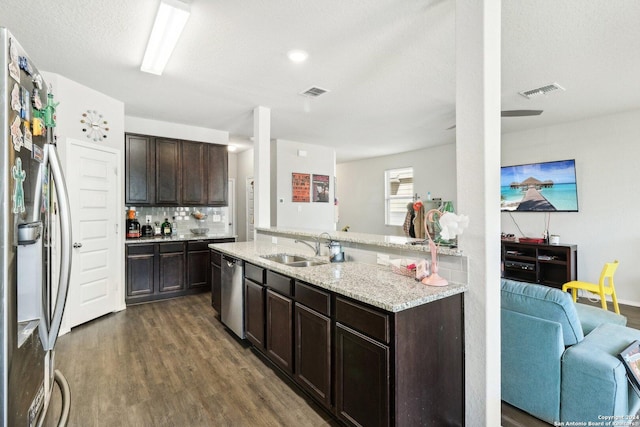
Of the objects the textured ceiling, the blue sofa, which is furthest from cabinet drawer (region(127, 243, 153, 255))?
the blue sofa

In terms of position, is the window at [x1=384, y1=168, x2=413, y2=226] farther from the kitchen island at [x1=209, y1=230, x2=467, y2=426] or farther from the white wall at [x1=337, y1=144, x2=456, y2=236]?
the kitchen island at [x1=209, y1=230, x2=467, y2=426]

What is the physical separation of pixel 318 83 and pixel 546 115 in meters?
3.48

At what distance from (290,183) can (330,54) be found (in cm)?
365

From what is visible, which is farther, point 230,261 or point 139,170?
point 139,170

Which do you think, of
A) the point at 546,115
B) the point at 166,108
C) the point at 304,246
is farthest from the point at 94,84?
the point at 546,115

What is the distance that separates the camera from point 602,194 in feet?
14.9

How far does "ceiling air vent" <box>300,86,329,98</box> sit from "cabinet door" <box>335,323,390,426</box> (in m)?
2.80

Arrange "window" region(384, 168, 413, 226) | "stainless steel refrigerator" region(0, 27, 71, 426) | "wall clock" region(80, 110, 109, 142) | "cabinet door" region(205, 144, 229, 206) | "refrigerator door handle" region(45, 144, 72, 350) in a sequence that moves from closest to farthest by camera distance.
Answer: "stainless steel refrigerator" region(0, 27, 71, 426) → "refrigerator door handle" region(45, 144, 72, 350) → "wall clock" region(80, 110, 109, 142) → "cabinet door" region(205, 144, 229, 206) → "window" region(384, 168, 413, 226)

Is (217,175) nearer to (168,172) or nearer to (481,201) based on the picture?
(168,172)

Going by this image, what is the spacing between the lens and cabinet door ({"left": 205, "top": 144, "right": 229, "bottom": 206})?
5203 mm

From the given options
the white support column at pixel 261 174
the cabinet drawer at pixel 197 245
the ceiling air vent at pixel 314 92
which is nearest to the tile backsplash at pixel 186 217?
the cabinet drawer at pixel 197 245

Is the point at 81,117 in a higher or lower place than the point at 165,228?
higher

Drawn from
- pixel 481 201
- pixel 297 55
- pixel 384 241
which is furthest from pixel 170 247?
pixel 481 201

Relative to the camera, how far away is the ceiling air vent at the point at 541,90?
3.46 m
